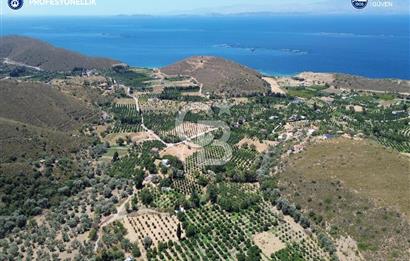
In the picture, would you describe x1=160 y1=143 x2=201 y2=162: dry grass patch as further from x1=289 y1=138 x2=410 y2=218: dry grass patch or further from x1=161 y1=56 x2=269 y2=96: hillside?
x1=161 y1=56 x2=269 y2=96: hillside

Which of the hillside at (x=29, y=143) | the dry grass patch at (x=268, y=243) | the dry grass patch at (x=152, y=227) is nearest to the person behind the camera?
the dry grass patch at (x=268, y=243)

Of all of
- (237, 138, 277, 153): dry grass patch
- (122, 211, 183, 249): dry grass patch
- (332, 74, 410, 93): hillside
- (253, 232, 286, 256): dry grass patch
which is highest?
(332, 74, 410, 93): hillside

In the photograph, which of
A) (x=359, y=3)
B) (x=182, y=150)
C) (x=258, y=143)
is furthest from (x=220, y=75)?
(x=359, y=3)

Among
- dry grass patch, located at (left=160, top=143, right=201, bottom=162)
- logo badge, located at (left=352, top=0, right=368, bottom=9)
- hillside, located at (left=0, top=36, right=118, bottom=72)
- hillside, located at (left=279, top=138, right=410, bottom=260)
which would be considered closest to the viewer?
hillside, located at (left=279, top=138, right=410, bottom=260)

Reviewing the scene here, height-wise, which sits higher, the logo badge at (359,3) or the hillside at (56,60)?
the logo badge at (359,3)

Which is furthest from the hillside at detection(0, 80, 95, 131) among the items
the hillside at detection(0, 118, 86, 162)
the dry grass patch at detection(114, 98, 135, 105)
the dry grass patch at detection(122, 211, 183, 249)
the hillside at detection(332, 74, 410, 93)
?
the hillside at detection(332, 74, 410, 93)

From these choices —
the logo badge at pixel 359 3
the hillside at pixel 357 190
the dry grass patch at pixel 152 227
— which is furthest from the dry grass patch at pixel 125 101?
the logo badge at pixel 359 3

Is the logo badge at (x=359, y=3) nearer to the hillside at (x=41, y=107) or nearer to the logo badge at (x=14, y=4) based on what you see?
the logo badge at (x=14, y=4)
